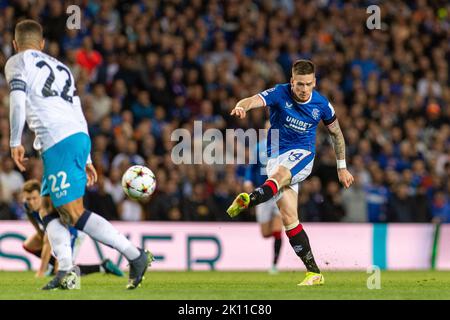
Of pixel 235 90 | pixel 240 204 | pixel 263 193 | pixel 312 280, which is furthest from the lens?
pixel 235 90

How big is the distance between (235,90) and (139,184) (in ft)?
26.6

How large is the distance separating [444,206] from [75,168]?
1077 cm

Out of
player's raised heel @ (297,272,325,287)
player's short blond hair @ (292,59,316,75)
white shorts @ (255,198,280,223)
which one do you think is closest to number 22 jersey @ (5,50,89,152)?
player's short blond hair @ (292,59,316,75)

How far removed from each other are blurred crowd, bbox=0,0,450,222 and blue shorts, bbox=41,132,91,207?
6510mm

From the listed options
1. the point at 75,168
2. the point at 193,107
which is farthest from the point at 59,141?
the point at 193,107

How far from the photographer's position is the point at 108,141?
1631cm

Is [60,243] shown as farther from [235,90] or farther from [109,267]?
[235,90]

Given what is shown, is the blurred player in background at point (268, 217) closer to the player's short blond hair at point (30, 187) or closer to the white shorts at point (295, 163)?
the player's short blond hair at point (30, 187)

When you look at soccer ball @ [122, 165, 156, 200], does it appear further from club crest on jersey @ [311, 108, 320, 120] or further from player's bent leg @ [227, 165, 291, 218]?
club crest on jersey @ [311, 108, 320, 120]

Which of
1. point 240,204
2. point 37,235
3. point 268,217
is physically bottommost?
point 37,235

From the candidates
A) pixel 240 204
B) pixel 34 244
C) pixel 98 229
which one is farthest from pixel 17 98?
pixel 34 244

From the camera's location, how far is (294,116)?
33.2 feet

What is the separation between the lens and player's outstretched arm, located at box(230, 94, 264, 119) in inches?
359

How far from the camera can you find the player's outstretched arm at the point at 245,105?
9.13m
